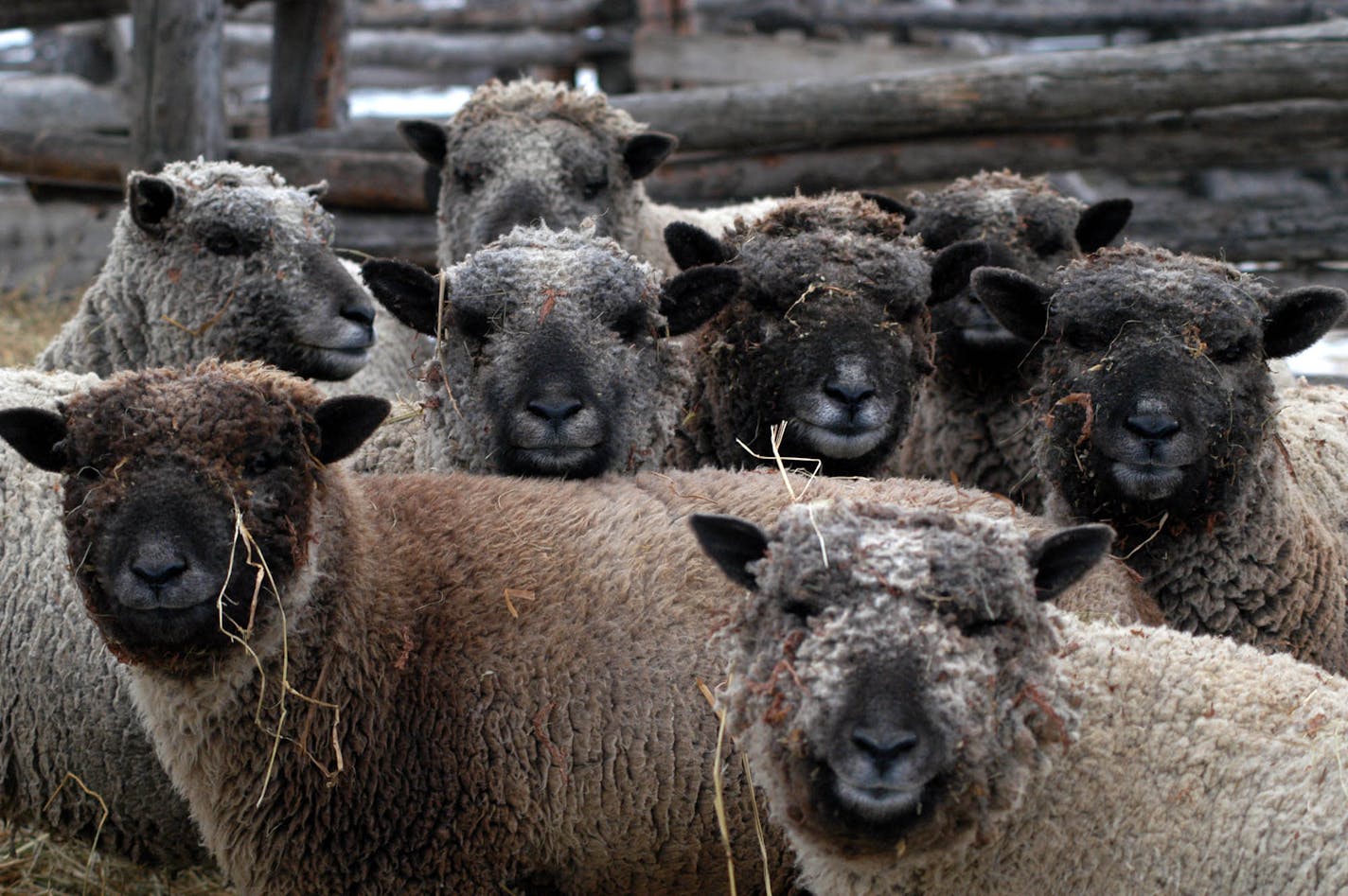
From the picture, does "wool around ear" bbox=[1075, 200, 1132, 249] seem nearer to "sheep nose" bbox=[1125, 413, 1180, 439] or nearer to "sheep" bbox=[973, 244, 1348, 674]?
"sheep" bbox=[973, 244, 1348, 674]

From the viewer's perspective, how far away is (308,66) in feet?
33.7

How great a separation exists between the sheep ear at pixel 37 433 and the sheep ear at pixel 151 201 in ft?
7.25

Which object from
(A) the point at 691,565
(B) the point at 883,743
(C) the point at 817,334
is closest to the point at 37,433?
(A) the point at 691,565

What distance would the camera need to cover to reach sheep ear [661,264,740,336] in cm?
510

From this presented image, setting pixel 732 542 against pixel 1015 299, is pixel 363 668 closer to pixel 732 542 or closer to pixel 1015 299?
pixel 732 542

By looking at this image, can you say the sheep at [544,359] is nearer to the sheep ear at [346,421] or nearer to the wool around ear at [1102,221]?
the sheep ear at [346,421]

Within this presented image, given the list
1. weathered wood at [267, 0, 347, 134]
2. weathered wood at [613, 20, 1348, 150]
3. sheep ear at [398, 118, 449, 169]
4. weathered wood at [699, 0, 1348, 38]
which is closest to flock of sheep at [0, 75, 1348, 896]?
sheep ear at [398, 118, 449, 169]

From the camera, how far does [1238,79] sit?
8.85 meters

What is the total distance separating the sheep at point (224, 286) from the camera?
5.79 m

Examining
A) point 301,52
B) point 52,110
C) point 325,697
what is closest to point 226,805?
point 325,697

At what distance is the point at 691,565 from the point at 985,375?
2.10 m

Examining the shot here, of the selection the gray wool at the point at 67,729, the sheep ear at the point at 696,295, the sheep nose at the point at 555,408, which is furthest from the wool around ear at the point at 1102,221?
the gray wool at the point at 67,729

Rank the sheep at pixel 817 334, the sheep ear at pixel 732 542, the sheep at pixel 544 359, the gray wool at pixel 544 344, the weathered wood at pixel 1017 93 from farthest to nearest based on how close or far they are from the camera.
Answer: the weathered wood at pixel 1017 93 < the sheep at pixel 817 334 < the gray wool at pixel 544 344 < the sheep at pixel 544 359 < the sheep ear at pixel 732 542

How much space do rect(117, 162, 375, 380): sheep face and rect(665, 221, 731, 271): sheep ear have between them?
127cm
